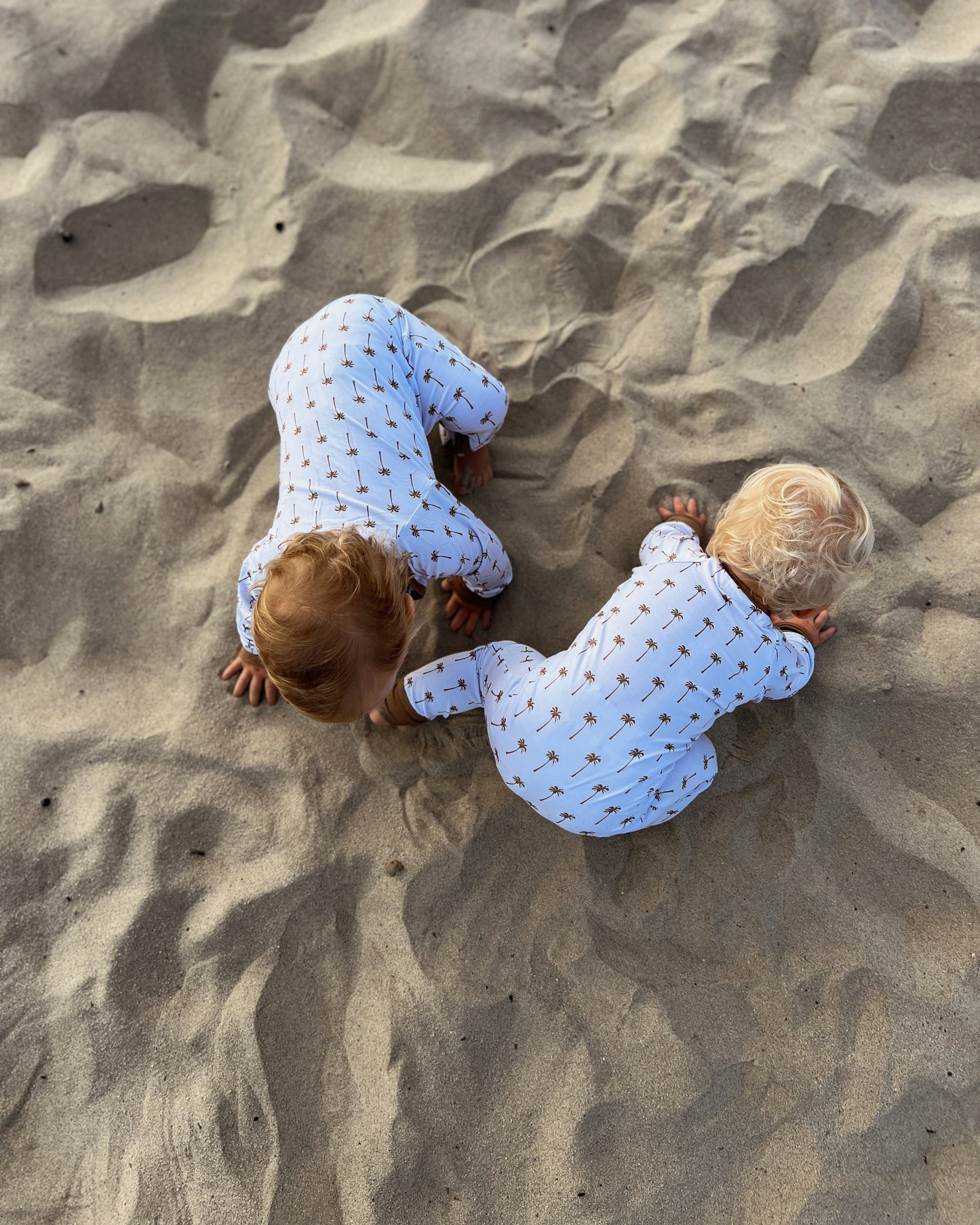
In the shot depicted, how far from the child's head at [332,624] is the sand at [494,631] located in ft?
1.81

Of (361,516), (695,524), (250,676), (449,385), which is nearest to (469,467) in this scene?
(449,385)

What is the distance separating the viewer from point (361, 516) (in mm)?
1594

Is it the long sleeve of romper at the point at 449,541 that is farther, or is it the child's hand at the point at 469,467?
the child's hand at the point at 469,467

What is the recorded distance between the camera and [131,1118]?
1619 mm

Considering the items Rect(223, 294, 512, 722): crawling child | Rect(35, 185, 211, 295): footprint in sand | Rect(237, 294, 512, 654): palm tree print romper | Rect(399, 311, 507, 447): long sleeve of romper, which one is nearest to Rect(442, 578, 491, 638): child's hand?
Rect(223, 294, 512, 722): crawling child

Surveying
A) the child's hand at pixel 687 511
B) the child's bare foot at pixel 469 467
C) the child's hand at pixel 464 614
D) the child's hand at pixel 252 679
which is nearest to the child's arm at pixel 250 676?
the child's hand at pixel 252 679

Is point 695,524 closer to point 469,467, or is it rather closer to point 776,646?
point 776,646

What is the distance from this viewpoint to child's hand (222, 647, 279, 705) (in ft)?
6.19

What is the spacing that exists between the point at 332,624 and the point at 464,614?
71 cm

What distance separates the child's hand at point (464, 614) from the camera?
1.96 metres

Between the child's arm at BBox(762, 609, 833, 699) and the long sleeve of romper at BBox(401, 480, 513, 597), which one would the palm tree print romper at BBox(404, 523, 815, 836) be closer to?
the child's arm at BBox(762, 609, 833, 699)

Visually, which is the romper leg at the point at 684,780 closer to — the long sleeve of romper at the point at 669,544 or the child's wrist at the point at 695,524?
the long sleeve of romper at the point at 669,544

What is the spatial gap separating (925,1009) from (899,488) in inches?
47.7

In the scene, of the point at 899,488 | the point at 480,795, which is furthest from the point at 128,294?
the point at 899,488
